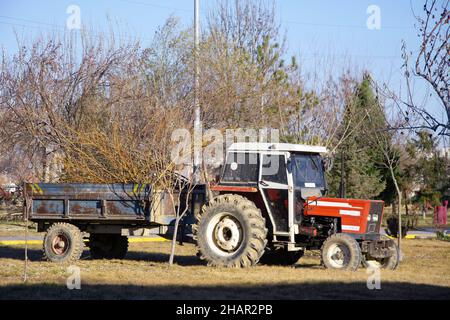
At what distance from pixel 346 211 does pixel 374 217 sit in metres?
0.68

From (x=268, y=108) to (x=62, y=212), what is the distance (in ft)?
34.2

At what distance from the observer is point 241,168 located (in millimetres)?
15570

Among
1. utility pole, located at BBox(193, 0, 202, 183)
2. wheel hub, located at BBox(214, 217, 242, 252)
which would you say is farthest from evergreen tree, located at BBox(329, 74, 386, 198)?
wheel hub, located at BBox(214, 217, 242, 252)

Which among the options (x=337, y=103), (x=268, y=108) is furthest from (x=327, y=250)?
(x=337, y=103)

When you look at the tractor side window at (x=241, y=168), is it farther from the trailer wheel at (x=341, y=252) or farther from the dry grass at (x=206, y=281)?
the trailer wheel at (x=341, y=252)

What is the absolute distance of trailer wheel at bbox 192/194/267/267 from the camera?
14.8m

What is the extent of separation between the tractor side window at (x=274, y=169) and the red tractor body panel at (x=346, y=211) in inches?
29.9

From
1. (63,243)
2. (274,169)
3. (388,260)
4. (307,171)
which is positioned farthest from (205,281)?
(63,243)

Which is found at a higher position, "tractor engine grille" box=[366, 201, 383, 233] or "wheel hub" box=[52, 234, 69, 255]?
"tractor engine grille" box=[366, 201, 383, 233]

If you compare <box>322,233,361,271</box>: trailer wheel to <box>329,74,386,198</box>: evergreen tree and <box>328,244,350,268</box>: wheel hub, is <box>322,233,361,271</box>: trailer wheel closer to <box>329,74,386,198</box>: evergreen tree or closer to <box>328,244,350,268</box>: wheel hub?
<box>328,244,350,268</box>: wheel hub

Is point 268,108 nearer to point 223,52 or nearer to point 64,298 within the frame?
point 223,52

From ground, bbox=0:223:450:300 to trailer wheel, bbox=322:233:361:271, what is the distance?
0.26m

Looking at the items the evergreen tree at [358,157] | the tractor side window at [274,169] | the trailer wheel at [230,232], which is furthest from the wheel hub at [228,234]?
the evergreen tree at [358,157]

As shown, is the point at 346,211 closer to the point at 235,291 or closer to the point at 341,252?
the point at 341,252
